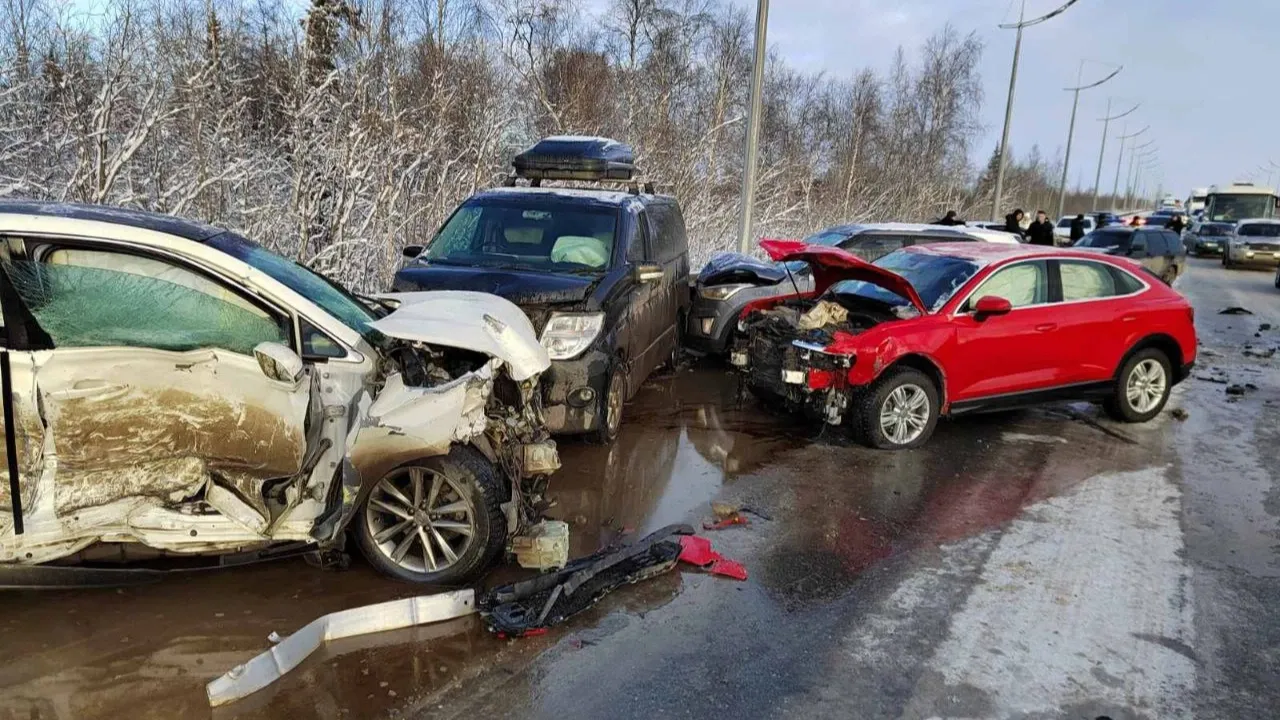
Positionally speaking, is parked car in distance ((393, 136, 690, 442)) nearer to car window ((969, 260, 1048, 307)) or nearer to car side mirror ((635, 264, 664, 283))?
car side mirror ((635, 264, 664, 283))

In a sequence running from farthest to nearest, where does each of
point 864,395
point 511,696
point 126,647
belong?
point 864,395 → point 126,647 → point 511,696

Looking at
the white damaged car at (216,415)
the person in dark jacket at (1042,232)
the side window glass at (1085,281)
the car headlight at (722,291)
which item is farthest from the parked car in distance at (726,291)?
the person in dark jacket at (1042,232)

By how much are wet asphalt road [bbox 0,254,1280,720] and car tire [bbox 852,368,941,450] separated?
369 mm

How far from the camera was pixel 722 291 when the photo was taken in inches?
389

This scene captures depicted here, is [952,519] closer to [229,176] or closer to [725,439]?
[725,439]

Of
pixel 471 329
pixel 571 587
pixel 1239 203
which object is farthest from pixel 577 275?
pixel 1239 203

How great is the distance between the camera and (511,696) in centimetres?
326

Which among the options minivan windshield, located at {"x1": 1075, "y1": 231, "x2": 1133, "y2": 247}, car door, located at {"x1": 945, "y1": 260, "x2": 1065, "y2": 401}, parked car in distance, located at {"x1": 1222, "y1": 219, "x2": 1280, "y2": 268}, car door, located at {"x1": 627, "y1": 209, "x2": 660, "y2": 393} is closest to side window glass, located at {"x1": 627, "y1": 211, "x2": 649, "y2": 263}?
car door, located at {"x1": 627, "y1": 209, "x2": 660, "y2": 393}

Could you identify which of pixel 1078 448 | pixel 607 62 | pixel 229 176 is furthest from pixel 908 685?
pixel 607 62

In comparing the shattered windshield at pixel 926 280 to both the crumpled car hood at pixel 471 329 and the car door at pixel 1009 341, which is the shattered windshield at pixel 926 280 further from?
the crumpled car hood at pixel 471 329

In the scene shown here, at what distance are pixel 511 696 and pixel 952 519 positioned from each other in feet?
11.4

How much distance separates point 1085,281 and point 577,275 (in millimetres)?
4888

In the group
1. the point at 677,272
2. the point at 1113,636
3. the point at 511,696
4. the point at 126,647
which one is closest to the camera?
the point at 511,696

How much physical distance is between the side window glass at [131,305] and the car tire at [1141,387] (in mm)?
7624
